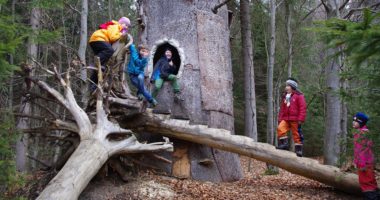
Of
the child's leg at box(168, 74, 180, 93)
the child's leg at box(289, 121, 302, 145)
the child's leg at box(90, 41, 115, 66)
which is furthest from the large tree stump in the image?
the child's leg at box(289, 121, 302, 145)

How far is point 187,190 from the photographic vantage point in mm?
6660

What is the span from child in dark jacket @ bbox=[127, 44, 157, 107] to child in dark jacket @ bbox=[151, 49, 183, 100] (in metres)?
0.23

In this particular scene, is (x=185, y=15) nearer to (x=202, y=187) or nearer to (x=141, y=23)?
(x=141, y=23)

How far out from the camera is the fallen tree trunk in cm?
688

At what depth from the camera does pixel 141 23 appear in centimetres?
833

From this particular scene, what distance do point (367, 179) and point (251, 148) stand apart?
6.04ft

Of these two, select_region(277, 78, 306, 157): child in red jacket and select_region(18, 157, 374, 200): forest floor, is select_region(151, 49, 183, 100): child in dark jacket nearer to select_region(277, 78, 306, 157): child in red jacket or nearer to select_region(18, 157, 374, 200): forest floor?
select_region(18, 157, 374, 200): forest floor

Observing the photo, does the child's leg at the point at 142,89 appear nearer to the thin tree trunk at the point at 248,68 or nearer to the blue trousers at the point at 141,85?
the blue trousers at the point at 141,85

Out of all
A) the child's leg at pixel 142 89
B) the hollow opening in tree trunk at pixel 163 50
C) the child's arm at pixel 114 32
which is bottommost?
the child's leg at pixel 142 89

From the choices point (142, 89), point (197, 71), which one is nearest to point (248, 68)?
point (197, 71)

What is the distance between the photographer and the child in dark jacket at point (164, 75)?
782 cm

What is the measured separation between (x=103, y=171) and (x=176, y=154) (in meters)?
1.48

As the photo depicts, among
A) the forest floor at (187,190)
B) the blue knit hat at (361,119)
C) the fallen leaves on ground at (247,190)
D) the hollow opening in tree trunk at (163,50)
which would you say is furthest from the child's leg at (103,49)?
the blue knit hat at (361,119)

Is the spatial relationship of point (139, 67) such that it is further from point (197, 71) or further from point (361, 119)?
point (361, 119)
